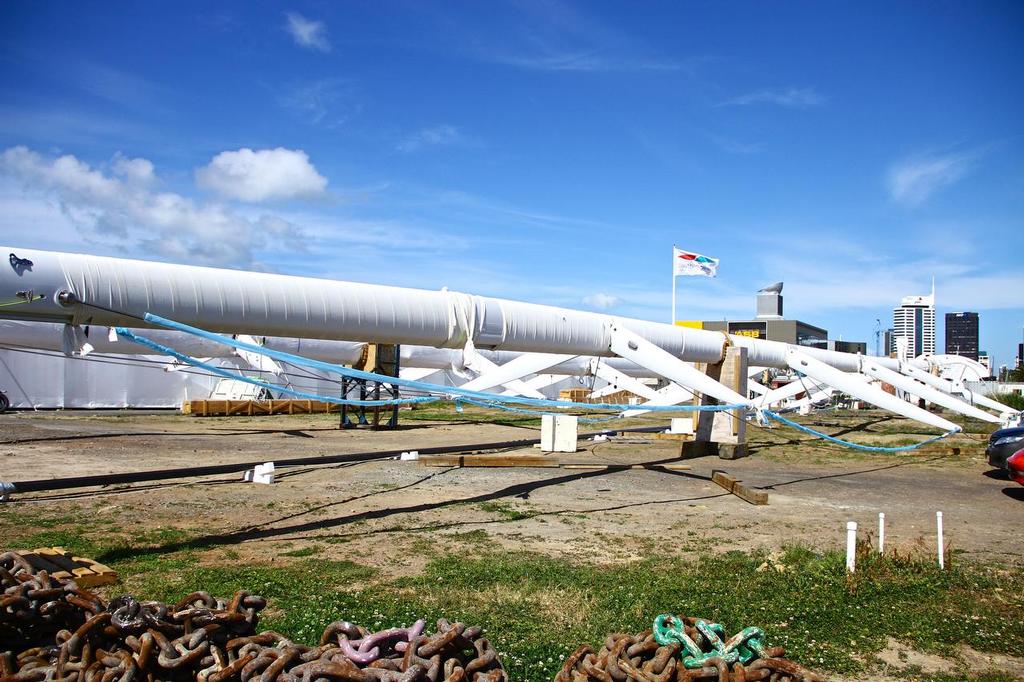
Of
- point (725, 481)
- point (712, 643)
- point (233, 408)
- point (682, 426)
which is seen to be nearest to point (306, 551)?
point (712, 643)

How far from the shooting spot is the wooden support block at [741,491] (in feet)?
35.9

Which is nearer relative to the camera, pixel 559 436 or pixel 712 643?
pixel 712 643

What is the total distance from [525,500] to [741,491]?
130 inches

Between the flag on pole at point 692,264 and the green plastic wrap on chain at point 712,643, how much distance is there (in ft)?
77.3

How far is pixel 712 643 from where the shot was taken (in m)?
3.62

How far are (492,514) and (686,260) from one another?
19406mm

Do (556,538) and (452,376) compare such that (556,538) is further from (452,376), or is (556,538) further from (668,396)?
(452,376)

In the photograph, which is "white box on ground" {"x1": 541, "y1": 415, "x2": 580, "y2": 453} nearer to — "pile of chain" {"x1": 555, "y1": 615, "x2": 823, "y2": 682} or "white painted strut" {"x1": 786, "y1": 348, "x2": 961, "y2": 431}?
"white painted strut" {"x1": 786, "y1": 348, "x2": 961, "y2": 431}

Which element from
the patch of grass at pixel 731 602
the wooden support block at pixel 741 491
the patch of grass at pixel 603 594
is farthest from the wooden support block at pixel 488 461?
the patch of grass at pixel 731 602

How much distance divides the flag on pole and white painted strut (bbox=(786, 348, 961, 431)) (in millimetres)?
7520

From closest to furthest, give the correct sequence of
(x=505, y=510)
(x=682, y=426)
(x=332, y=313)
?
1. (x=505, y=510)
2. (x=332, y=313)
3. (x=682, y=426)

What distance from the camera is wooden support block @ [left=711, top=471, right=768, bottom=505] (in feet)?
35.9

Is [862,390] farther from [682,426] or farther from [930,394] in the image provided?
[682,426]

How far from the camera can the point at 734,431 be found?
57.6 feet
